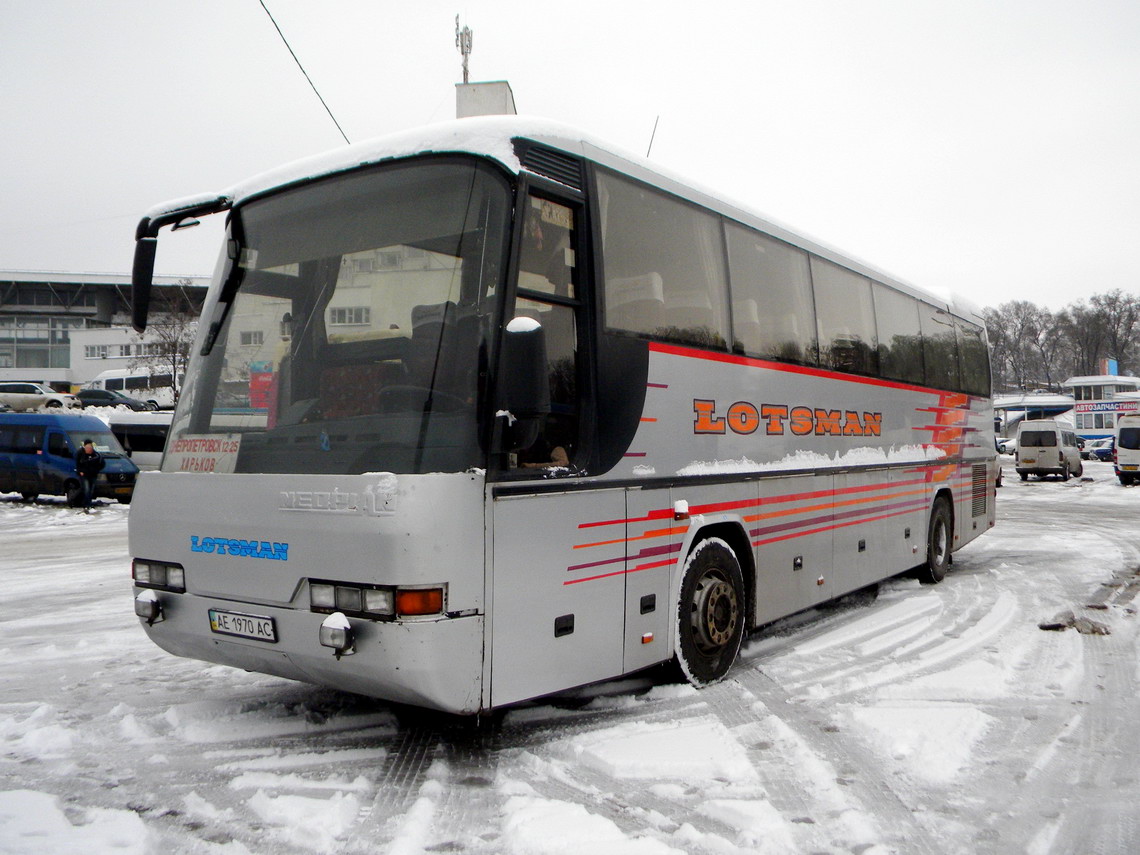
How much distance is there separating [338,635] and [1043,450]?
4035 centimetres

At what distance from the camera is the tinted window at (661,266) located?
5.30 meters

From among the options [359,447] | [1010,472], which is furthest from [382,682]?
[1010,472]

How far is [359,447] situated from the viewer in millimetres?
4352

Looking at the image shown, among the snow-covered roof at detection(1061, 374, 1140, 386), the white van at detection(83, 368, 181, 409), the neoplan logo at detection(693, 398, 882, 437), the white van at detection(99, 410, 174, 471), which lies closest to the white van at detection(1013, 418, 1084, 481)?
the neoplan logo at detection(693, 398, 882, 437)

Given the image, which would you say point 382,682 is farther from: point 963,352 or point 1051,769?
point 963,352

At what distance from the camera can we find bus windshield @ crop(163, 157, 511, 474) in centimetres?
432

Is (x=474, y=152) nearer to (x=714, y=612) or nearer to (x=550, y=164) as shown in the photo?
(x=550, y=164)

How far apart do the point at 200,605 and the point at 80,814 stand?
118 centimetres

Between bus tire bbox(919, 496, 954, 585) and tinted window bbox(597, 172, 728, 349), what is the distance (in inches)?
229

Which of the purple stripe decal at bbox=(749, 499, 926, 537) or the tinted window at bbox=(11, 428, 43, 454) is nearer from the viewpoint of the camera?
the purple stripe decal at bbox=(749, 499, 926, 537)

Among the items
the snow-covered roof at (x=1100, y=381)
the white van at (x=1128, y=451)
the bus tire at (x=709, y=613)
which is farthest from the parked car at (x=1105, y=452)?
the bus tire at (x=709, y=613)

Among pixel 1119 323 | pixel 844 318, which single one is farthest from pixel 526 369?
pixel 1119 323

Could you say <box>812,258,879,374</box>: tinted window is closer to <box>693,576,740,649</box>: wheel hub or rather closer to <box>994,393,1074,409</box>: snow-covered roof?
Answer: <box>693,576,740,649</box>: wheel hub

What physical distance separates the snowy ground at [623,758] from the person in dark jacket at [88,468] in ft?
53.2
